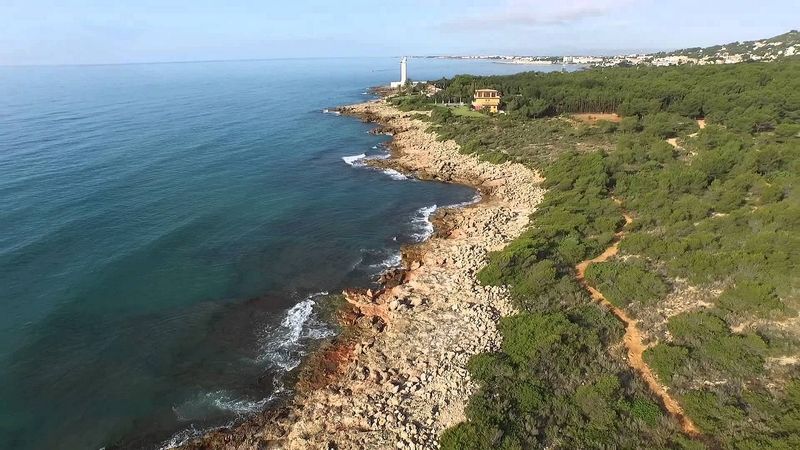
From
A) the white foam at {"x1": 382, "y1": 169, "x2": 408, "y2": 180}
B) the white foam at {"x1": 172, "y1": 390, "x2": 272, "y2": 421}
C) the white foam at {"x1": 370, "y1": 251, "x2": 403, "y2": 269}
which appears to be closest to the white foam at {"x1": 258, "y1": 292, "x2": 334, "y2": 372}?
the white foam at {"x1": 172, "y1": 390, "x2": 272, "y2": 421}

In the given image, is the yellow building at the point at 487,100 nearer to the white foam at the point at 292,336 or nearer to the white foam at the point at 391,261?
the white foam at the point at 391,261

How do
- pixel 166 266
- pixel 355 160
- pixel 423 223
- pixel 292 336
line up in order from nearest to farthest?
1. pixel 292 336
2. pixel 166 266
3. pixel 423 223
4. pixel 355 160

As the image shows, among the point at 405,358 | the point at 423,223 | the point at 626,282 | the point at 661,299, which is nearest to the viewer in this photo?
the point at 405,358

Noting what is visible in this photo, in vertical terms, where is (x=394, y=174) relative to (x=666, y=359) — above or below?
below

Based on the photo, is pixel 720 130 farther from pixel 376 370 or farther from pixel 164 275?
pixel 164 275

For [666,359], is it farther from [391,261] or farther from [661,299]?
[391,261]

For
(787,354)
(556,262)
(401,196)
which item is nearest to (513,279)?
(556,262)

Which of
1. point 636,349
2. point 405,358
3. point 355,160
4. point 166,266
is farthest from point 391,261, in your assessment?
point 355,160
